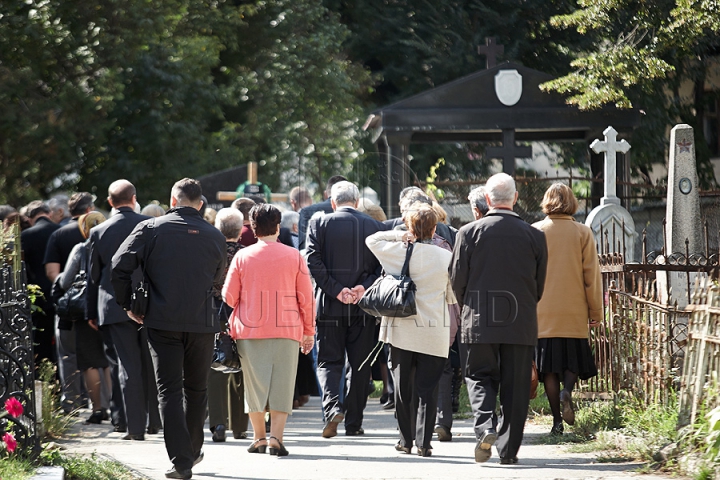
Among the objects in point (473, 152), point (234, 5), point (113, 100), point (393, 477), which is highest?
point (234, 5)

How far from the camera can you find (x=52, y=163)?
24.3 metres

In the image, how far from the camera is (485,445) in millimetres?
7617

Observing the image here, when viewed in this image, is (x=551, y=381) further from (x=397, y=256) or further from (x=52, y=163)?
(x=52, y=163)

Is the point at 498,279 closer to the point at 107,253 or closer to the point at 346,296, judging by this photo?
the point at 346,296

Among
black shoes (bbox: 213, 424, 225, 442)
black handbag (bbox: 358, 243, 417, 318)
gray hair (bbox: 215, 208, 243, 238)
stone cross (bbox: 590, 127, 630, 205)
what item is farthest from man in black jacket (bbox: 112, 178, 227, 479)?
stone cross (bbox: 590, 127, 630, 205)

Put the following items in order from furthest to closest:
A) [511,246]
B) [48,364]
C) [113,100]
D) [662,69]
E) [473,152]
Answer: [113,100], [473,152], [662,69], [48,364], [511,246]

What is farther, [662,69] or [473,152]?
[473,152]

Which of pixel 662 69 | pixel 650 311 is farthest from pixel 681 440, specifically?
pixel 662 69

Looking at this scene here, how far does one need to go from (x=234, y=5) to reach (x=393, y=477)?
931 inches

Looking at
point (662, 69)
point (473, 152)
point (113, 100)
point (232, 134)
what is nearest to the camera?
point (662, 69)

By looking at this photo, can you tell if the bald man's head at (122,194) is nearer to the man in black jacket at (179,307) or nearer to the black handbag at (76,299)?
the black handbag at (76,299)

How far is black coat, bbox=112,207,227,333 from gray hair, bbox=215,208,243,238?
1826mm

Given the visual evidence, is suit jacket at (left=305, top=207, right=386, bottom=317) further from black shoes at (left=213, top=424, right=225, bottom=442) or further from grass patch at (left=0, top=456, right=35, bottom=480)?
grass patch at (left=0, top=456, right=35, bottom=480)

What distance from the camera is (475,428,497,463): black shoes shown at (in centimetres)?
758
